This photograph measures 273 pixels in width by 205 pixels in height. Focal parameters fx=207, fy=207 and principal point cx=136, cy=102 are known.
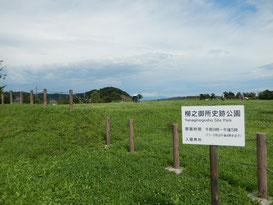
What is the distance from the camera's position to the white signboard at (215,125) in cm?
359

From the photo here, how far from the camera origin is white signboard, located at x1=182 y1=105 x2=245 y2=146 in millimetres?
3594

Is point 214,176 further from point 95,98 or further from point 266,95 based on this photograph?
point 266,95

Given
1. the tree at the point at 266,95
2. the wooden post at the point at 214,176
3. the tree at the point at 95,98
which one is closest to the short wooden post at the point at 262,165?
the wooden post at the point at 214,176

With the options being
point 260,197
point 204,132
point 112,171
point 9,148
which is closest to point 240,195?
point 260,197

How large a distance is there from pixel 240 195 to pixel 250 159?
11.1ft

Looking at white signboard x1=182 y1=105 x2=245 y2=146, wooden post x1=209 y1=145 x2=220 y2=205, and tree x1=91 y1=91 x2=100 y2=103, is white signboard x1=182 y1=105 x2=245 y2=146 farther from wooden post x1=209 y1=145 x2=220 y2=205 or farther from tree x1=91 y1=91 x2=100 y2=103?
tree x1=91 y1=91 x2=100 y2=103

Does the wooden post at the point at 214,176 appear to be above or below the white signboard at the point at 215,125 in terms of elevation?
below

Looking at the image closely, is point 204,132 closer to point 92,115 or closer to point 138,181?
point 138,181

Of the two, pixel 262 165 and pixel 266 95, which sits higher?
pixel 266 95

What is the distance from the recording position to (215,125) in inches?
148

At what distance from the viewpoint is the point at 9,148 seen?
33.6 feet

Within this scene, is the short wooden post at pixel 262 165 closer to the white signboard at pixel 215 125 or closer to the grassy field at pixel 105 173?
the grassy field at pixel 105 173

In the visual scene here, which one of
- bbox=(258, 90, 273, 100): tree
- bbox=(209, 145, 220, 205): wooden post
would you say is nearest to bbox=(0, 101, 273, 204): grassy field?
bbox=(209, 145, 220, 205): wooden post

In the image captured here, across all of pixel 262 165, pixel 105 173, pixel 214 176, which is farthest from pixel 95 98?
pixel 214 176
